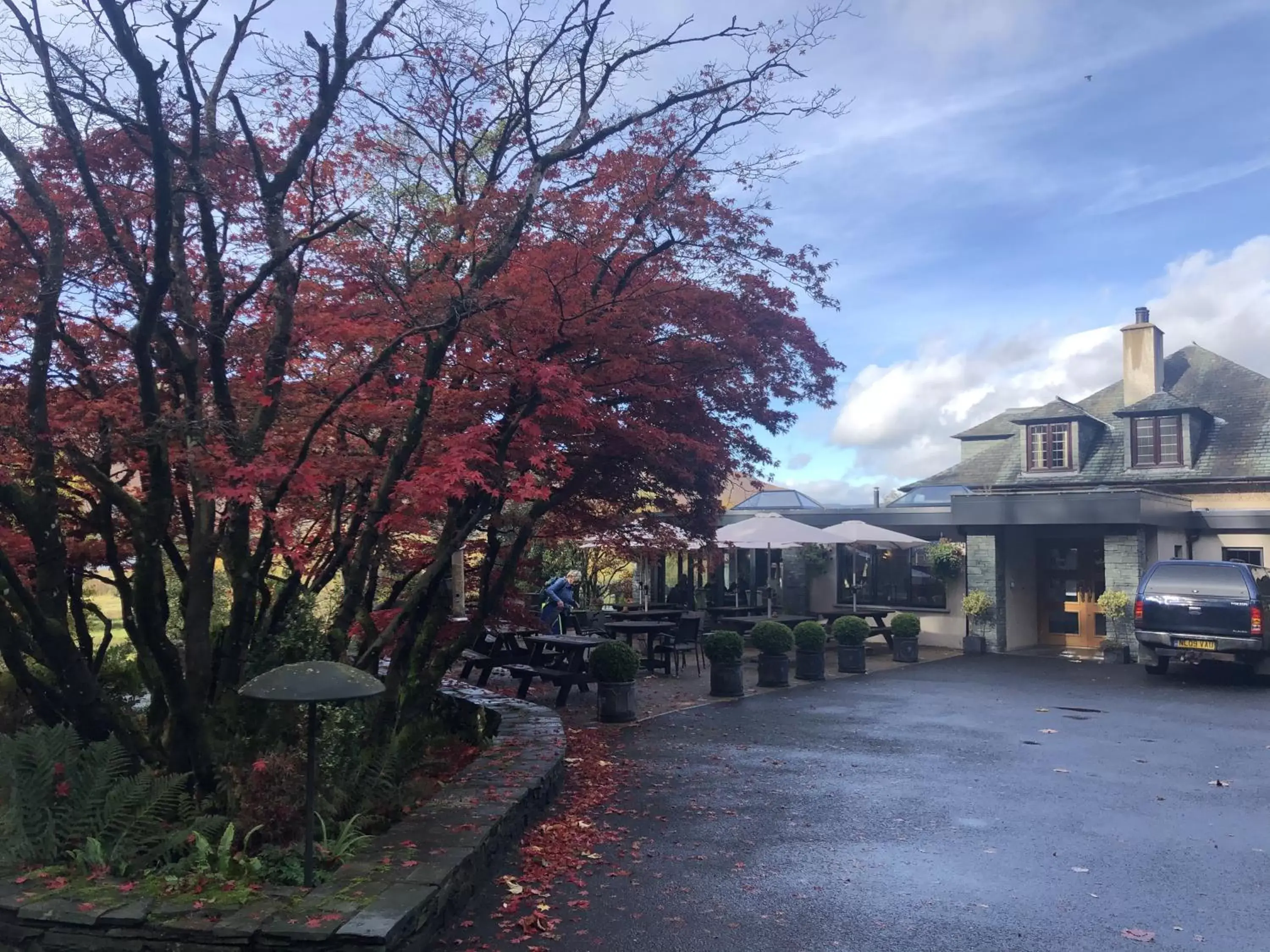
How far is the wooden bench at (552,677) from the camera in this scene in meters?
11.8

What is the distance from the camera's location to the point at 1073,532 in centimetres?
2023

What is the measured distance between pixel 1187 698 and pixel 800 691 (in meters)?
5.25

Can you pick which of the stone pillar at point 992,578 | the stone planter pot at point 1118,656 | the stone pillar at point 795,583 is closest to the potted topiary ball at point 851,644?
the stone pillar at point 992,578

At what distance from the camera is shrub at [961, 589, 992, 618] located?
19.3m

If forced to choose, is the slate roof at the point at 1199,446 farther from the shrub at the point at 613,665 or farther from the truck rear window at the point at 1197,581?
the shrub at the point at 613,665

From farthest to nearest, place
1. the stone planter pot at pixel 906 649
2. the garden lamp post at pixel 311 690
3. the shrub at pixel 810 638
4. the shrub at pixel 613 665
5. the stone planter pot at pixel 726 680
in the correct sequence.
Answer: the stone planter pot at pixel 906 649 → the shrub at pixel 810 638 → the stone planter pot at pixel 726 680 → the shrub at pixel 613 665 → the garden lamp post at pixel 311 690

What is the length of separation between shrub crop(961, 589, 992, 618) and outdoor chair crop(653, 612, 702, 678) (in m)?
6.33

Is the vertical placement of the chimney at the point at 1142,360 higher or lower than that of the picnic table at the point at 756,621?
higher

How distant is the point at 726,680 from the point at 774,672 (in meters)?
1.29

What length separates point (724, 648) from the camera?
12789 mm

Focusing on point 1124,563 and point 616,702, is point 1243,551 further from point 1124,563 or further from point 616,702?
point 616,702

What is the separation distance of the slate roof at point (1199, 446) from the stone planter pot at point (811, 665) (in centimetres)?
1258

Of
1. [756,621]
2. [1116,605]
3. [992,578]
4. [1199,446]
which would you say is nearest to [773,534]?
[756,621]

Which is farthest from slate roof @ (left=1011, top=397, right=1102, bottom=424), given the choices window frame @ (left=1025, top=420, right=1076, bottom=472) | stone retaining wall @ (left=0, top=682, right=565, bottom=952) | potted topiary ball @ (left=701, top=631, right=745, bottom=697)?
stone retaining wall @ (left=0, top=682, right=565, bottom=952)
